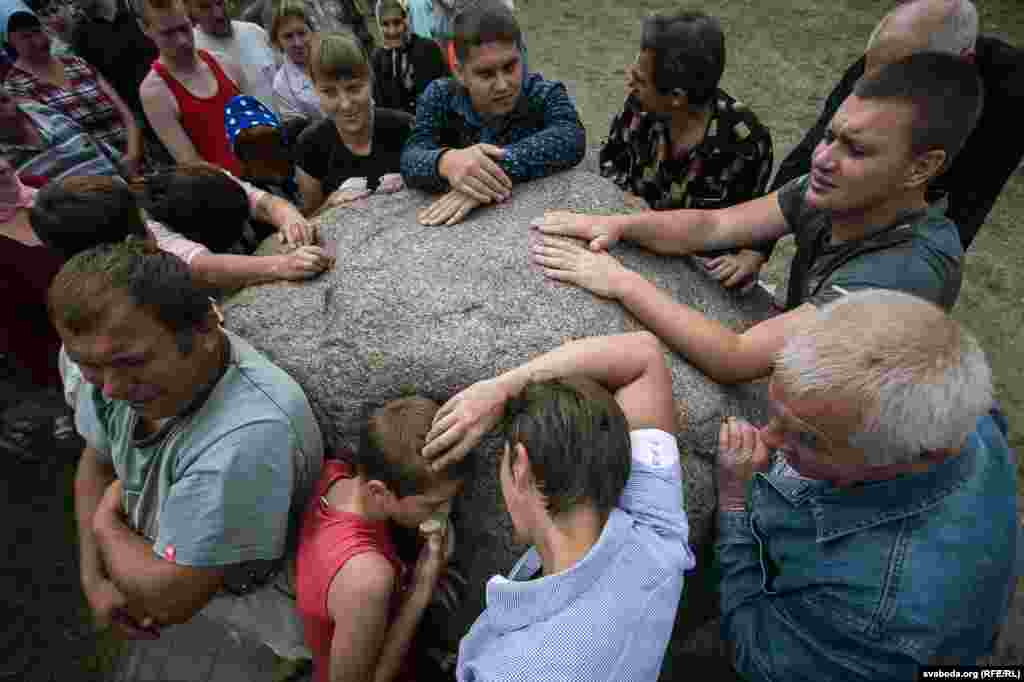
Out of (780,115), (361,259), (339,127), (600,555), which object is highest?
(339,127)

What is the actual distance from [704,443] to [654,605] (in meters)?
0.71

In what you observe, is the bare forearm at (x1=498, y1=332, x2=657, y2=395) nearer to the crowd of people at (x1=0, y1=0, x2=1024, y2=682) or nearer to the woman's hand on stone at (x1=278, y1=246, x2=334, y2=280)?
the crowd of people at (x1=0, y1=0, x2=1024, y2=682)

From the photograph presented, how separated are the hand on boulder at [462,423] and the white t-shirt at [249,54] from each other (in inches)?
118

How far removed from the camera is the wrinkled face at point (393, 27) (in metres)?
4.13

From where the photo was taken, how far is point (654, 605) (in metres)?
1.38

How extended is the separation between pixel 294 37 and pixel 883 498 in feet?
12.8

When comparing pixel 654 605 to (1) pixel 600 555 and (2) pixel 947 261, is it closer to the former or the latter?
(1) pixel 600 555

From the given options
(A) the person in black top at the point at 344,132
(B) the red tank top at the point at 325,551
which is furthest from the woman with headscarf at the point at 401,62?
(B) the red tank top at the point at 325,551

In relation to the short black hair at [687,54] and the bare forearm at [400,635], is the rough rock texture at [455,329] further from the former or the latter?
the short black hair at [687,54]

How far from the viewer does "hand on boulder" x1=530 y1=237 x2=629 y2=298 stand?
202 cm

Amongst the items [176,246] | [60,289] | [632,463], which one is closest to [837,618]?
[632,463]

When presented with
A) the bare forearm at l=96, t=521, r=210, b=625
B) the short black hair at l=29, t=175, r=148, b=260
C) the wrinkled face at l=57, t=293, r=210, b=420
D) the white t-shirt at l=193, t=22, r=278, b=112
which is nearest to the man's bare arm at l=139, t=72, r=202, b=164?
the white t-shirt at l=193, t=22, r=278, b=112

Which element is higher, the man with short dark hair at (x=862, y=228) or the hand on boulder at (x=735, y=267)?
the man with short dark hair at (x=862, y=228)

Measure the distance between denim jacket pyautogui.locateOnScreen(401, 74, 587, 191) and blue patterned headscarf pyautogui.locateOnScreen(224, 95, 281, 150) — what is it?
118 centimetres
